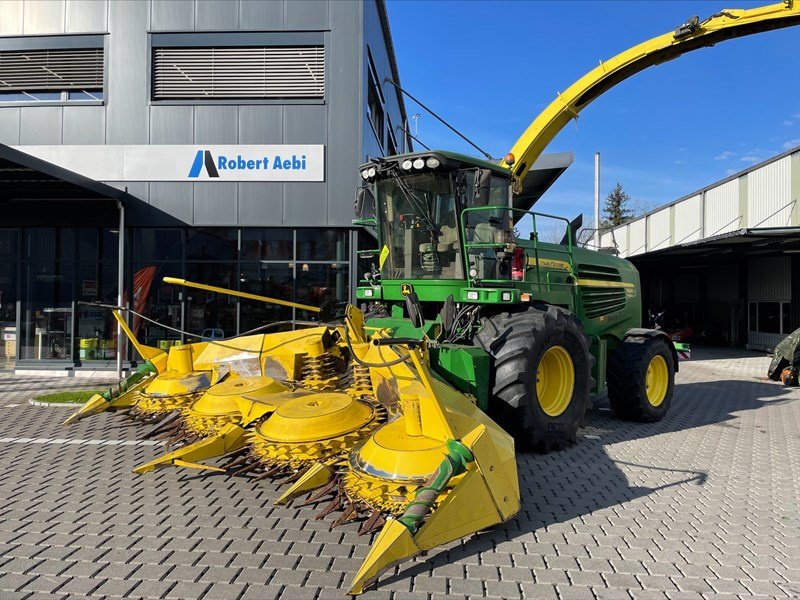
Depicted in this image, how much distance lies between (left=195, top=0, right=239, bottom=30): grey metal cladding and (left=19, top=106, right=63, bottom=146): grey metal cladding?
3.72 m

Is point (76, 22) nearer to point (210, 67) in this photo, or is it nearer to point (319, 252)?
point (210, 67)

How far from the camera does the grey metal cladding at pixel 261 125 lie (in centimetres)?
1077

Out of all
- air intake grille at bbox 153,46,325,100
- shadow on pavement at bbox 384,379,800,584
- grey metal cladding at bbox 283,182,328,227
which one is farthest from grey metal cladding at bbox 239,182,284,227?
shadow on pavement at bbox 384,379,800,584

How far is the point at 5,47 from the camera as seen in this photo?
11.4m

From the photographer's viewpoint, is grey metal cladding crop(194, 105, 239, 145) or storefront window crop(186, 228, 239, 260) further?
storefront window crop(186, 228, 239, 260)

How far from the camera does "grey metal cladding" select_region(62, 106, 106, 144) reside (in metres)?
11.1

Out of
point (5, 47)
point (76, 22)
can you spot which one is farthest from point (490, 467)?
point (5, 47)

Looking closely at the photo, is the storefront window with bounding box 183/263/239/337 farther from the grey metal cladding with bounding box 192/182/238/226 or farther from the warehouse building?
the warehouse building

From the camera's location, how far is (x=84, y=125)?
11164 mm

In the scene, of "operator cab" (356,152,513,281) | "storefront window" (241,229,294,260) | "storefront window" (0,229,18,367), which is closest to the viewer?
"operator cab" (356,152,513,281)

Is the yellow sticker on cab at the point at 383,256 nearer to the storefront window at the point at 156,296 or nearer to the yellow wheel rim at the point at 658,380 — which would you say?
the yellow wheel rim at the point at 658,380

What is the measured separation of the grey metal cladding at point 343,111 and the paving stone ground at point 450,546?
658 cm

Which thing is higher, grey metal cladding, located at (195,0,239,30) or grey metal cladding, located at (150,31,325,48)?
grey metal cladding, located at (195,0,239,30)

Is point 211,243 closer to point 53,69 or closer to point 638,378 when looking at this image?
point 53,69
